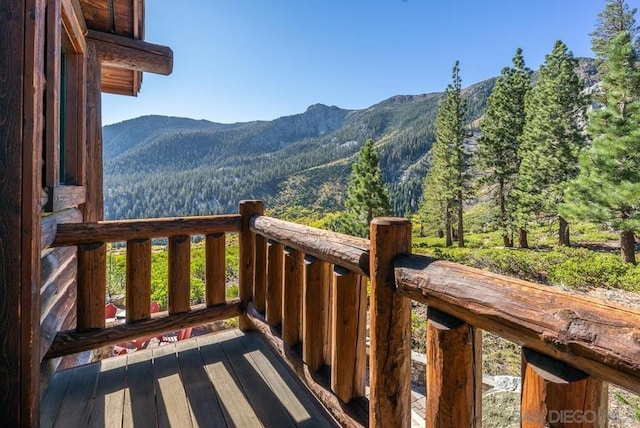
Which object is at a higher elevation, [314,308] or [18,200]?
[18,200]

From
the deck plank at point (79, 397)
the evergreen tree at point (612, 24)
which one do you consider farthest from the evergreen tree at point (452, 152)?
the deck plank at point (79, 397)

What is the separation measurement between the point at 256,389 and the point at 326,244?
43.0 inches

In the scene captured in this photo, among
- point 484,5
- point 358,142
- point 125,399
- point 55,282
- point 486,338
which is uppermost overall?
point 358,142

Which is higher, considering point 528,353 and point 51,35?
point 51,35

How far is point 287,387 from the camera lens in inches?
78.9

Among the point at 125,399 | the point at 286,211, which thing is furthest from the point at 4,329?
the point at 286,211

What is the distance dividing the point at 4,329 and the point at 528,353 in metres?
1.74

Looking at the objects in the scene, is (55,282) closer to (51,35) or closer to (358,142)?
(51,35)

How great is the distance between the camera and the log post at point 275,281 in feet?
7.12

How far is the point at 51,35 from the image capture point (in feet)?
6.08

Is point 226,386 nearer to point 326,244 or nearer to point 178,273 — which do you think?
point 178,273

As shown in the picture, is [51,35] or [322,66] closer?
[51,35]

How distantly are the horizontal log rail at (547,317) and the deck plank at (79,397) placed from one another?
6.16 ft

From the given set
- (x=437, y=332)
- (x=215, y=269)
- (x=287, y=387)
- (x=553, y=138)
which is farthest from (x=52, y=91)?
(x=553, y=138)
